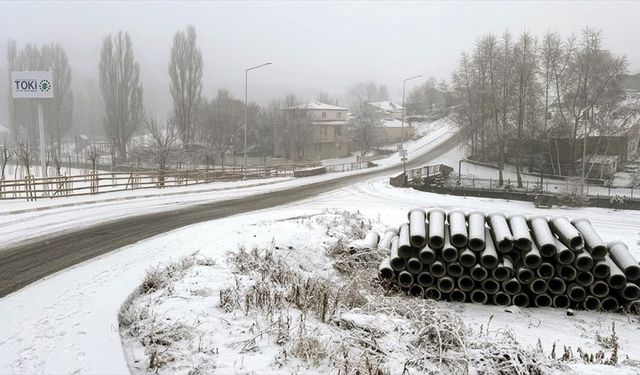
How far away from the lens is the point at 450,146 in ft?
263

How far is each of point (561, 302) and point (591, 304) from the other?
0.65 metres

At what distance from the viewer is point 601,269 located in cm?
1064

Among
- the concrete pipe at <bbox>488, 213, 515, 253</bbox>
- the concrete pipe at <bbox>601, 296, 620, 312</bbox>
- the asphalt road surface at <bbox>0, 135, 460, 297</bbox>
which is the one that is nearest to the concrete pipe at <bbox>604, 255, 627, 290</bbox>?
the concrete pipe at <bbox>601, 296, 620, 312</bbox>

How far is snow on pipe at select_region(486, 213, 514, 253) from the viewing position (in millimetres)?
10828

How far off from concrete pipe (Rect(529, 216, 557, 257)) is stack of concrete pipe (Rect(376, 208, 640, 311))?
0.07 ft

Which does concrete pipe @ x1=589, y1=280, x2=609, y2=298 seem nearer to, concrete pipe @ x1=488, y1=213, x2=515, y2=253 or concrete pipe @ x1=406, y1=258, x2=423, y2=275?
concrete pipe @ x1=488, y1=213, x2=515, y2=253

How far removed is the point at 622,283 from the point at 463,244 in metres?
3.69

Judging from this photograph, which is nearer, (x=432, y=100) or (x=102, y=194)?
(x=102, y=194)

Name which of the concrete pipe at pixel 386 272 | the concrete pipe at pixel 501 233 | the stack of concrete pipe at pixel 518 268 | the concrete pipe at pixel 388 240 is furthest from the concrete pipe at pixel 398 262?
the concrete pipe at pixel 501 233

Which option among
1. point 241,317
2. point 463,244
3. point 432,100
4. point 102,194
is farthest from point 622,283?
point 432,100

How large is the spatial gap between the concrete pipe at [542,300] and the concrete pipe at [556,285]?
170mm

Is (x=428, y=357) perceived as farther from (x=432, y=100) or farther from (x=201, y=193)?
(x=432, y=100)

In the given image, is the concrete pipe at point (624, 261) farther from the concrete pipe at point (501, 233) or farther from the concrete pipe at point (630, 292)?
the concrete pipe at point (501, 233)

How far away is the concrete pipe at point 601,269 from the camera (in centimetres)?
1055
